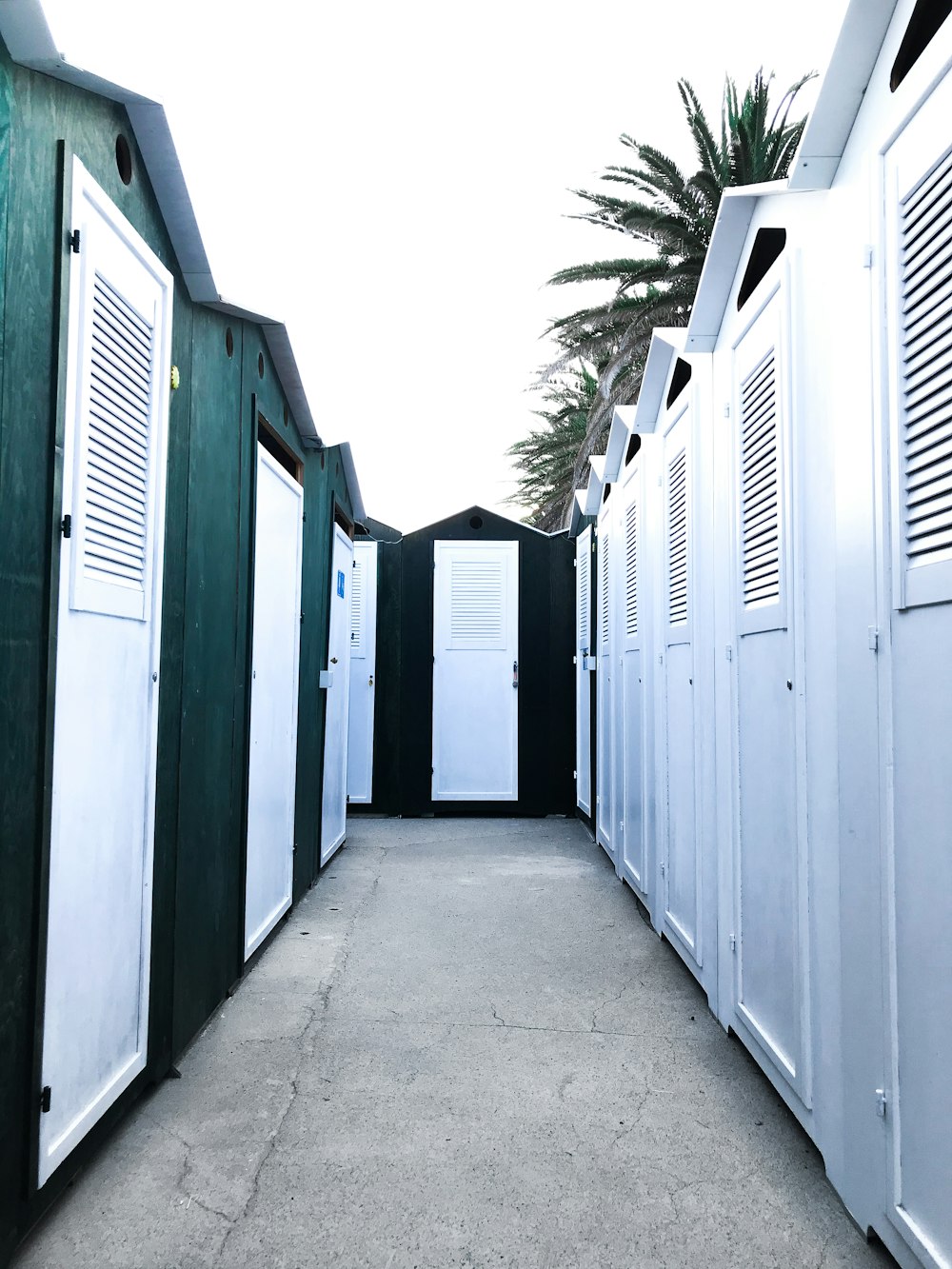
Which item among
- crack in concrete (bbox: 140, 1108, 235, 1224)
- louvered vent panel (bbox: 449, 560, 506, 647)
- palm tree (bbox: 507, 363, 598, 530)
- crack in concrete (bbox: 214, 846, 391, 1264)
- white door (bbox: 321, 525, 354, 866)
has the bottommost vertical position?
crack in concrete (bbox: 140, 1108, 235, 1224)

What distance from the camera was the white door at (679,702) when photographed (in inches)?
145

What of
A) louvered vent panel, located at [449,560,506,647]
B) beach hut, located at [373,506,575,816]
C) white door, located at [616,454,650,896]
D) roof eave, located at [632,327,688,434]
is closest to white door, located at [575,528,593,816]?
beach hut, located at [373,506,575,816]

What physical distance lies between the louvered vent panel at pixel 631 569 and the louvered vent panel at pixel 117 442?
3.00 metres

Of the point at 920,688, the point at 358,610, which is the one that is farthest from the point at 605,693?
the point at 920,688

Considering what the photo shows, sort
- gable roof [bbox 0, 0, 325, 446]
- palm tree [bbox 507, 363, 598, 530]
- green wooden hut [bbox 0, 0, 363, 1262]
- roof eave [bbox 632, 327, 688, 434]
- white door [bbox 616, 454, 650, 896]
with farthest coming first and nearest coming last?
palm tree [bbox 507, 363, 598, 530], white door [bbox 616, 454, 650, 896], roof eave [bbox 632, 327, 688, 434], green wooden hut [bbox 0, 0, 363, 1262], gable roof [bbox 0, 0, 325, 446]

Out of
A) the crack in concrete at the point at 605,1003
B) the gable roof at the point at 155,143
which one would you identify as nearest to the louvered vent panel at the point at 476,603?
the gable roof at the point at 155,143

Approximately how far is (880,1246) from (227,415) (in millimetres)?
3198

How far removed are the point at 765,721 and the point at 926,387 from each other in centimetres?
123

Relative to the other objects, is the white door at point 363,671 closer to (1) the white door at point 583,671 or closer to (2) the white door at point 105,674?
(1) the white door at point 583,671

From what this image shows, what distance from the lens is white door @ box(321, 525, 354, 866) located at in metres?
5.88

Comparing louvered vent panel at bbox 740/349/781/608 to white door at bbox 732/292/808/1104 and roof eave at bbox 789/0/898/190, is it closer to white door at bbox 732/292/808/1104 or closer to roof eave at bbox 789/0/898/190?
white door at bbox 732/292/808/1104

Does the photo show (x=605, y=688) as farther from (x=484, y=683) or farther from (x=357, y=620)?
(x=357, y=620)

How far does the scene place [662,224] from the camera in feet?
32.4

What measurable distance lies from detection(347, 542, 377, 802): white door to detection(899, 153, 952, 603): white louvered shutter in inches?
263
